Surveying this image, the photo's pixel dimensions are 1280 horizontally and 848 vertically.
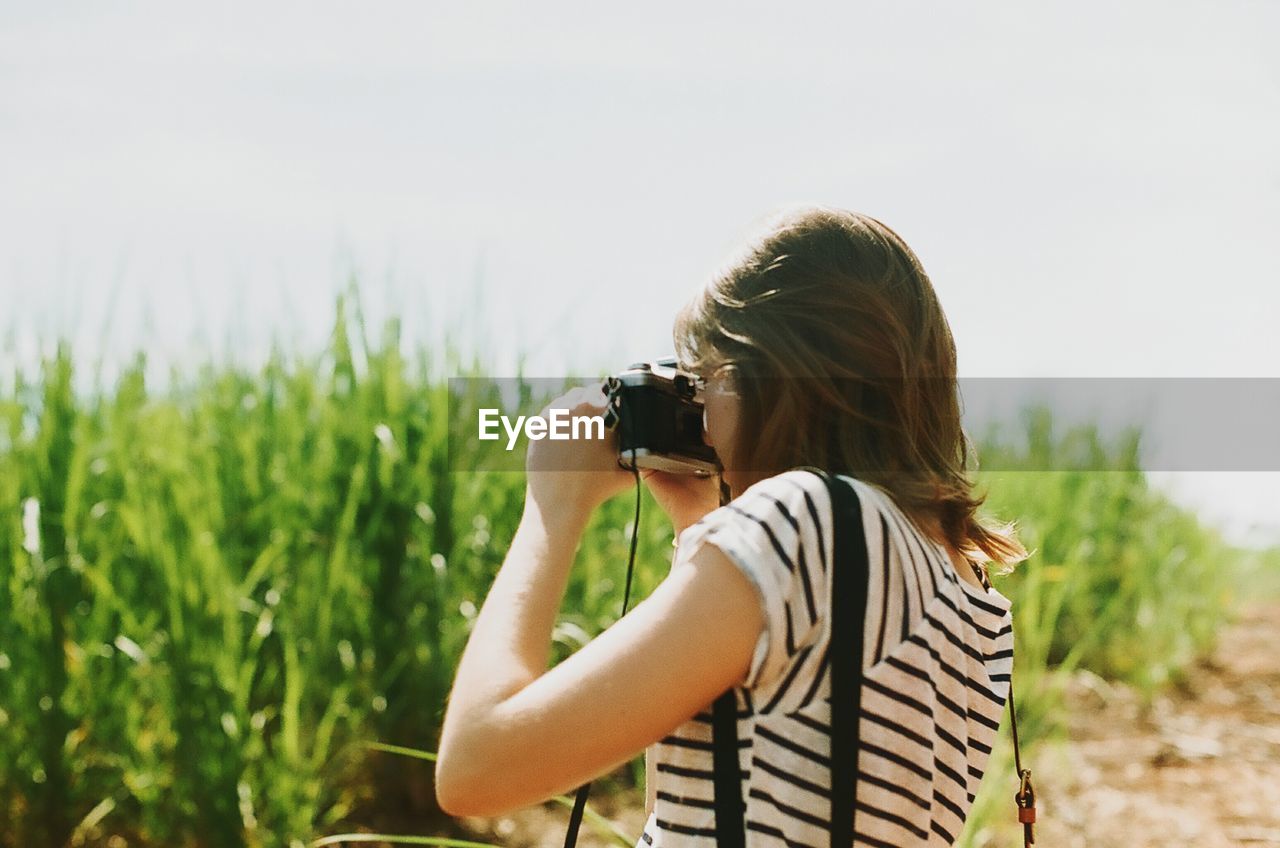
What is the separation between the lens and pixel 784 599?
1.04m

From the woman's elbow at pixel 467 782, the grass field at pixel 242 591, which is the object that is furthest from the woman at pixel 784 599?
the grass field at pixel 242 591

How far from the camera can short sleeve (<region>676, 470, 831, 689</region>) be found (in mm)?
1038

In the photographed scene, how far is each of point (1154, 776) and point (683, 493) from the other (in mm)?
3008

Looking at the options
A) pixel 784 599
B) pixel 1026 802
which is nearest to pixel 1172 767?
pixel 1026 802

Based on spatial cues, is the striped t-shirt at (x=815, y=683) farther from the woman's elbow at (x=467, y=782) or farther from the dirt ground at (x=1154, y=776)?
the dirt ground at (x=1154, y=776)

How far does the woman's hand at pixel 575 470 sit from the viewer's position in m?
1.26

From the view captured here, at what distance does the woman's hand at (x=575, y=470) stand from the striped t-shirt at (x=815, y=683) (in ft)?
0.61

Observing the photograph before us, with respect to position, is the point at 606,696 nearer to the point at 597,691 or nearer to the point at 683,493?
the point at 597,691

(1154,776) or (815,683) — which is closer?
(815,683)

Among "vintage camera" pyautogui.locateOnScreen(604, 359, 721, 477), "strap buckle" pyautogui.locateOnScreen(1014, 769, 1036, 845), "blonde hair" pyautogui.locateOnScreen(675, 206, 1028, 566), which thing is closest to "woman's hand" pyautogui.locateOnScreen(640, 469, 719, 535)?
"vintage camera" pyautogui.locateOnScreen(604, 359, 721, 477)

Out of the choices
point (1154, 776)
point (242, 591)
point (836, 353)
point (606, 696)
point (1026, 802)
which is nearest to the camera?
point (606, 696)

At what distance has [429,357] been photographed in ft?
10.7

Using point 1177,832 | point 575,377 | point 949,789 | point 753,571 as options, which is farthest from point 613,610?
point 753,571

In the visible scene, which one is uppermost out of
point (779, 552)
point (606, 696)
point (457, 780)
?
point (779, 552)
